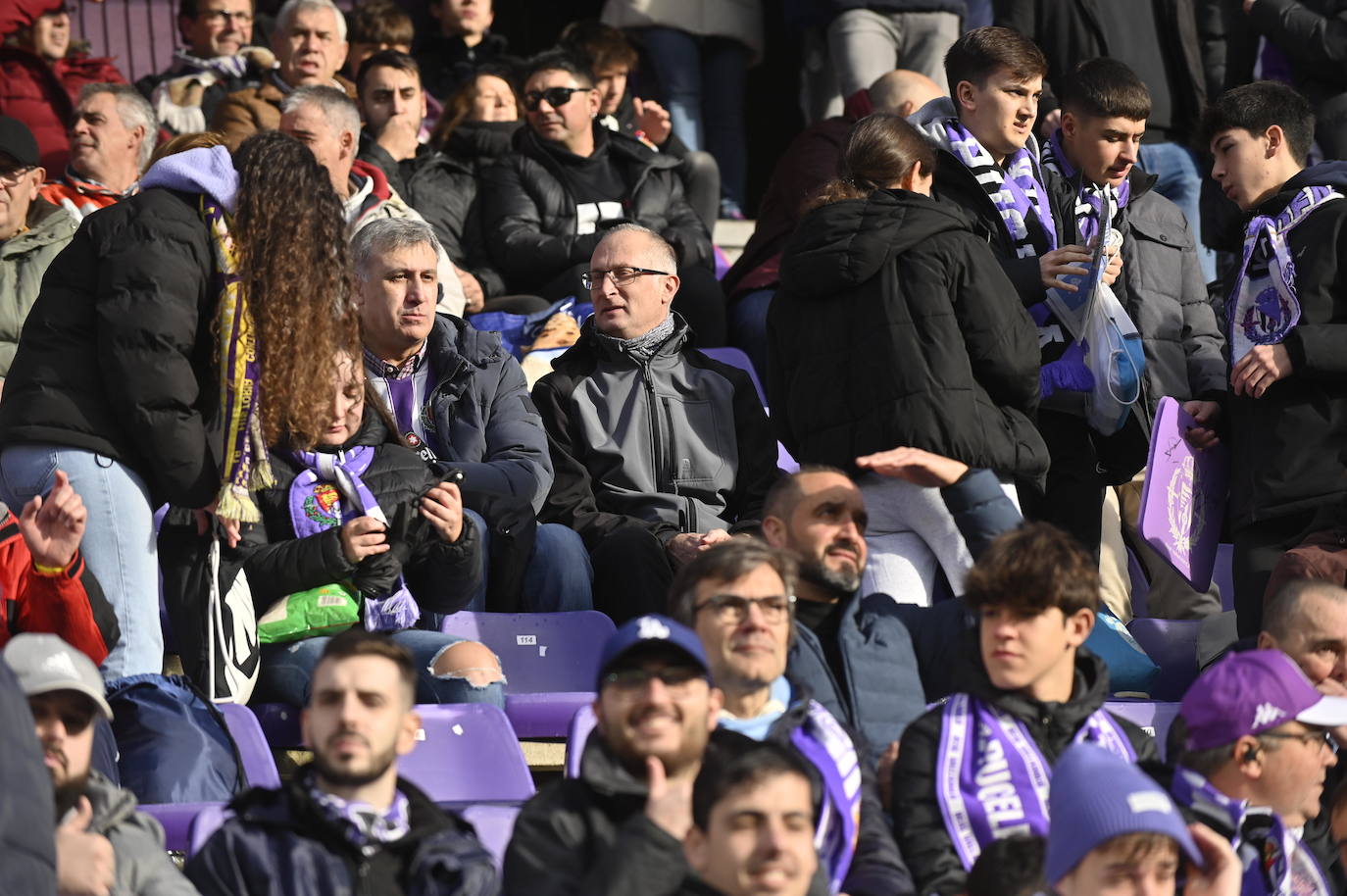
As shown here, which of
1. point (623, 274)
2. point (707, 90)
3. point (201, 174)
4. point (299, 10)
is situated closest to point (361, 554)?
point (201, 174)

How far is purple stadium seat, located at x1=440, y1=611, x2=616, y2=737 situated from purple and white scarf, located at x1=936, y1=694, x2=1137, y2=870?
1492mm

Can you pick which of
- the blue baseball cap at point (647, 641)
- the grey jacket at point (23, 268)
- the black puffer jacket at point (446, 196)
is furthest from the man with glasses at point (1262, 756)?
the black puffer jacket at point (446, 196)

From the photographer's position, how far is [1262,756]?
15.1 ft

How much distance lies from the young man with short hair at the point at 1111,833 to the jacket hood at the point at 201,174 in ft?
7.94

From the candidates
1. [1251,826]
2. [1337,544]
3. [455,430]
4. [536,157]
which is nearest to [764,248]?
[536,157]

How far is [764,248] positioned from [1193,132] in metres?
2.18

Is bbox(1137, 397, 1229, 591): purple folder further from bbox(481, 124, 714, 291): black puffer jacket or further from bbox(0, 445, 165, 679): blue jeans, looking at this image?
bbox(0, 445, 165, 679): blue jeans

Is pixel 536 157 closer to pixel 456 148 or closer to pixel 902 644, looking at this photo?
pixel 456 148

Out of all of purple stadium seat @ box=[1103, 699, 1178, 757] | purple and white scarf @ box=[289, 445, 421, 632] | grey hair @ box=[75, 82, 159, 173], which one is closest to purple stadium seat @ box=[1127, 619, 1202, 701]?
purple stadium seat @ box=[1103, 699, 1178, 757]

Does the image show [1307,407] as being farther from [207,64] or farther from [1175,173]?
[207,64]

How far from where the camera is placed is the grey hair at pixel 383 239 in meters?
6.41

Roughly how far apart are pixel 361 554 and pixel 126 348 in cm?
78

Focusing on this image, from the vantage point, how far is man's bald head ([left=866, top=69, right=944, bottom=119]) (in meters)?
7.73

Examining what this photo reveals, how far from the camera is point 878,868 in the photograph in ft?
14.1
